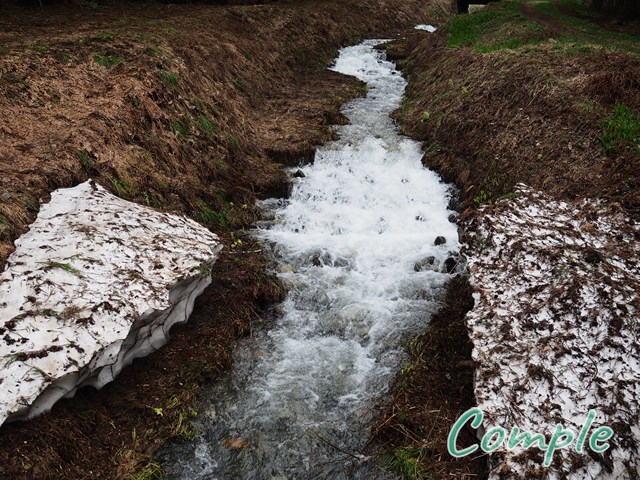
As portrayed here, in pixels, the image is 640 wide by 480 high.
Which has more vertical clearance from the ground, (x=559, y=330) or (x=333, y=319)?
(x=559, y=330)

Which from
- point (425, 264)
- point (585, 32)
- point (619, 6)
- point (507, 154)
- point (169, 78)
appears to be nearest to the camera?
point (425, 264)

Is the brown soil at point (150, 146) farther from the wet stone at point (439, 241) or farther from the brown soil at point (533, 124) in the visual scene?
the brown soil at point (533, 124)

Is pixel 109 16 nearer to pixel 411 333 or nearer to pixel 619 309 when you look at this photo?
pixel 411 333

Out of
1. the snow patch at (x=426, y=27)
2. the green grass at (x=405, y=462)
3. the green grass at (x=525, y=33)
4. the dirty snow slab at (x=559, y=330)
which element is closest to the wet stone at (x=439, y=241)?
the dirty snow slab at (x=559, y=330)

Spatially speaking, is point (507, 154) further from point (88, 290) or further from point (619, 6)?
point (619, 6)

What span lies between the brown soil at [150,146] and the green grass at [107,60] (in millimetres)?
71

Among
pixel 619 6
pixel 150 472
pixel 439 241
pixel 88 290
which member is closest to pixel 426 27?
pixel 619 6

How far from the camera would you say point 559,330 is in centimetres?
604

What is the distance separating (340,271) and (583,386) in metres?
4.65

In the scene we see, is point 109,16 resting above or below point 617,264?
above

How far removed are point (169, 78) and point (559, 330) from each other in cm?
1031

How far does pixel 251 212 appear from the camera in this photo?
34.5 feet

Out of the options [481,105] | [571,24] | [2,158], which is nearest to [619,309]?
[481,105]

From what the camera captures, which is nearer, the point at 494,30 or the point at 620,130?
the point at 620,130
